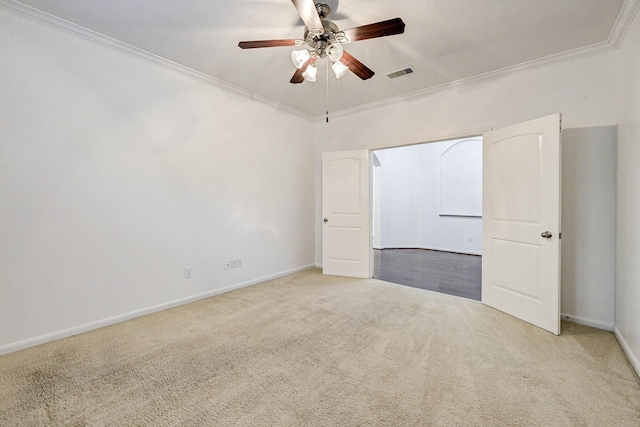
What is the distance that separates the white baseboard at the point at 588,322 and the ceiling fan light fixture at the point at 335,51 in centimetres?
337

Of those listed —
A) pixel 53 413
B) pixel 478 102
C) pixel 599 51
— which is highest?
pixel 599 51

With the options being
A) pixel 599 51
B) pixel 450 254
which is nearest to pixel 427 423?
pixel 599 51

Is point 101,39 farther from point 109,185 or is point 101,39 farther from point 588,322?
point 588,322

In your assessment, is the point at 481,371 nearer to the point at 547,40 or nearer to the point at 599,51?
the point at 547,40

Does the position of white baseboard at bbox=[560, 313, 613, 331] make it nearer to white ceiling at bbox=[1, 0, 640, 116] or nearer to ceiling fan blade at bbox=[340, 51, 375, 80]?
white ceiling at bbox=[1, 0, 640, 116]

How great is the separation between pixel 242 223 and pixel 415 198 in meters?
5.40

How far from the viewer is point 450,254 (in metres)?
6.68

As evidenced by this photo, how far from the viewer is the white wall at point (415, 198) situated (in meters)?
7.19

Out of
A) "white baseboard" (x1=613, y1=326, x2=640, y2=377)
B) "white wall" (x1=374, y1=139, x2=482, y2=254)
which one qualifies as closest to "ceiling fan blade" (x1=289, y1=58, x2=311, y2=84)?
"white baseboard" (x1=613, y1=326, x2=640, y2=377)

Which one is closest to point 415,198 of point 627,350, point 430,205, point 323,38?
point 430,205

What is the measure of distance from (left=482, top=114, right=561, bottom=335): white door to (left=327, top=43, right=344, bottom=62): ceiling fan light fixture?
6.60 ft

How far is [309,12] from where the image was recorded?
70.1 inches

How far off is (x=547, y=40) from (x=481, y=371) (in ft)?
9.83

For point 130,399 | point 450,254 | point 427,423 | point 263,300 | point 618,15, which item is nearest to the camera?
point 427,423
